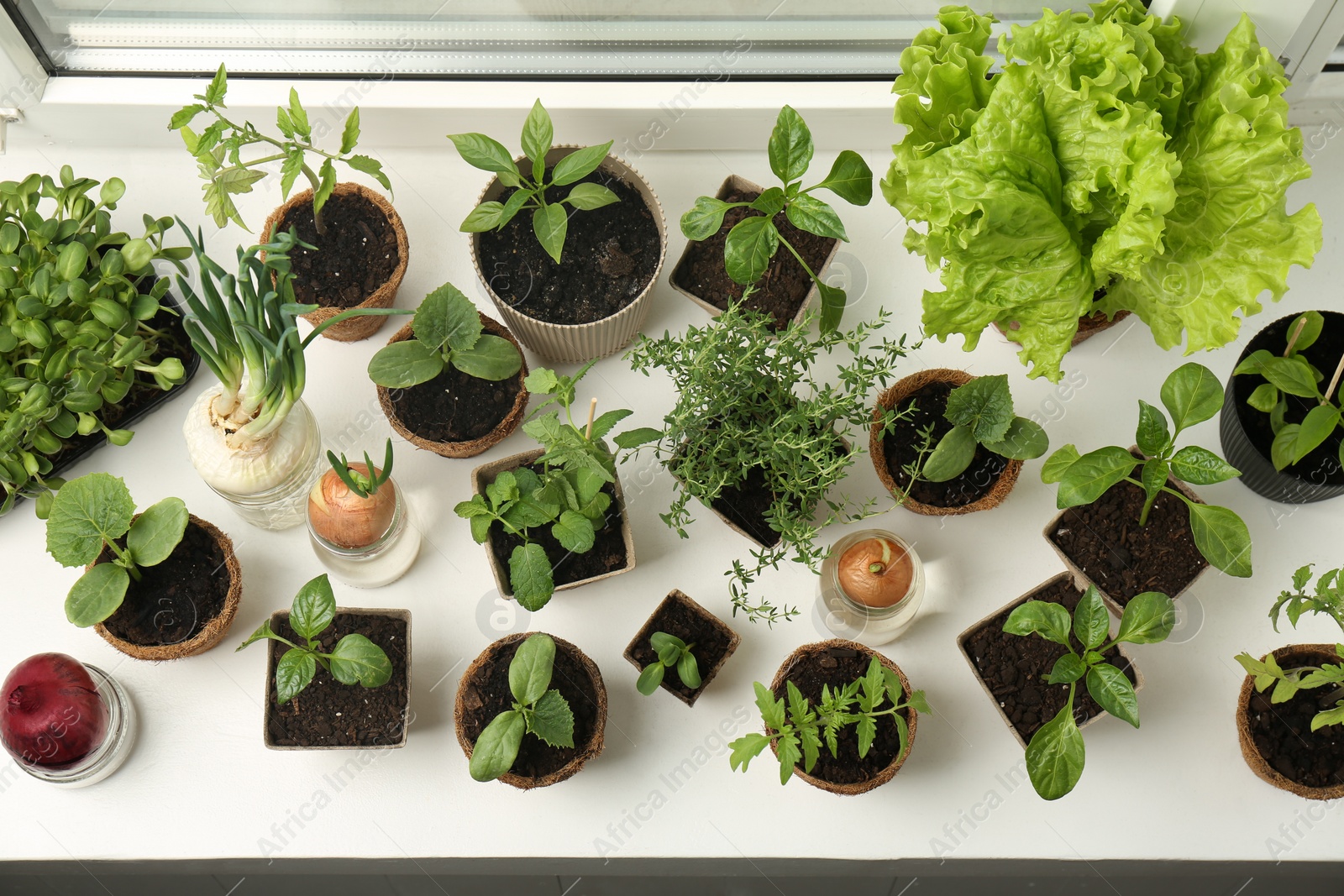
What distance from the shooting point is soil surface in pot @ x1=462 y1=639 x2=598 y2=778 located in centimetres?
123

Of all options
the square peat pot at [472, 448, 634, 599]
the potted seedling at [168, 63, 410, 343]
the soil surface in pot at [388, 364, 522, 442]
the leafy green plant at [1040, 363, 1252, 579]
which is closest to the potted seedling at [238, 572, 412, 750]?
the square peat pot at [472, 448, 634, 599]

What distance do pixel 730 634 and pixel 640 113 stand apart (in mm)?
704

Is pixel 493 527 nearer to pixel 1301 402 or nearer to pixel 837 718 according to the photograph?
pixel 837 718

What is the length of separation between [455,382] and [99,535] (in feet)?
1.45

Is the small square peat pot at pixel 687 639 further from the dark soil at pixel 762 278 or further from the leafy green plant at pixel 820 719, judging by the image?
the dark soil at pixel 762 278

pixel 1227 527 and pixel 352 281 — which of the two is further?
pixel 352 281

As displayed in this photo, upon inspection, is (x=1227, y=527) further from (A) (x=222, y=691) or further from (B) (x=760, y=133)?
(A) (x=222, y=691)

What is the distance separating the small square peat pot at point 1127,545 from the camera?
1301mm

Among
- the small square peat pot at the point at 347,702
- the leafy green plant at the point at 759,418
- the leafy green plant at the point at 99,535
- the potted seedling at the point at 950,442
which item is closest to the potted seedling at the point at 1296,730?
the potted seedling at the point at 950,442

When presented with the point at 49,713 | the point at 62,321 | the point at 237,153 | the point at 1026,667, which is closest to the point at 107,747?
the point at 49,713

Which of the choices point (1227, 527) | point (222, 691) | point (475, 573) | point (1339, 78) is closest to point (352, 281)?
point (475, 573)

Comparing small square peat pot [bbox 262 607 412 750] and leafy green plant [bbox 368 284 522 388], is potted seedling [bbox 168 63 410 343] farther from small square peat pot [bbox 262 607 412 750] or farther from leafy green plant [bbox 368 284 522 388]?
small square peat pot [bbox 262 607 412 750]

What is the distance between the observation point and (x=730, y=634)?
1.30 m

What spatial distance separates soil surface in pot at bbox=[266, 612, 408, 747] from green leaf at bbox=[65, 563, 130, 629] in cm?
18
